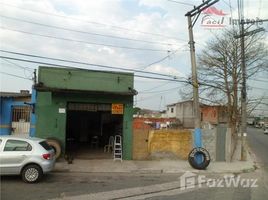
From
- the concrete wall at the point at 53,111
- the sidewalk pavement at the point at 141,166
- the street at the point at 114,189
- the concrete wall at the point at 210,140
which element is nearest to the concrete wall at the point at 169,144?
the sidewalk pavement at the point at 141,166

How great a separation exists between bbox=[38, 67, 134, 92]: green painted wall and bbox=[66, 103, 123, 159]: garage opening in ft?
3.37

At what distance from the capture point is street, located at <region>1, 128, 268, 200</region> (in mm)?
13750

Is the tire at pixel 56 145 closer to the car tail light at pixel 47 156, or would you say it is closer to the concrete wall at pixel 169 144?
the concrete wall at pixel 169 144

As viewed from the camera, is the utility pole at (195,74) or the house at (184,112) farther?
the house at (184,112)

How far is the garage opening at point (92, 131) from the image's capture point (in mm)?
24875

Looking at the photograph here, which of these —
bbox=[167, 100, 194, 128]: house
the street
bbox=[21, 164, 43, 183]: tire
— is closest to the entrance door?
the street

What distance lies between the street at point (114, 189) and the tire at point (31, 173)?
24 cm

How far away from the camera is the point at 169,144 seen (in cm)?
2436

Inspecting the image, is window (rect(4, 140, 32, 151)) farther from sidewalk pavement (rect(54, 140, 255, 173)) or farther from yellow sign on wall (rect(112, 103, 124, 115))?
yellow sign on wall (rect(112, 103, 124, 115))

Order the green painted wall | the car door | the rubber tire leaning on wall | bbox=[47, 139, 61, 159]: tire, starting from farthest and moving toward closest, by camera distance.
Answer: the green painted wall < bbox=[47, 139, 61, 159]: tire < the rubber tire leaning on wall < the car door

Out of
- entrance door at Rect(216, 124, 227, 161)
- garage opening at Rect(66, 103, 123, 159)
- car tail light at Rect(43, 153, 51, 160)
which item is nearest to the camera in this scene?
car tail light at Rect(43, 153, 51, 160)

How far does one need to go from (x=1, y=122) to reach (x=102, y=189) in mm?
16499

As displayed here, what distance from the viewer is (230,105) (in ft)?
152

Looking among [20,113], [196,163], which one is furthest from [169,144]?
[20,113]
